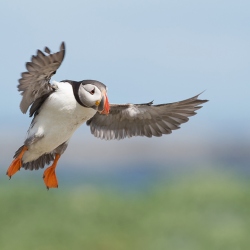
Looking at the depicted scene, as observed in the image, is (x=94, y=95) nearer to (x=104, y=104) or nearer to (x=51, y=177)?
(x=104, y=104)

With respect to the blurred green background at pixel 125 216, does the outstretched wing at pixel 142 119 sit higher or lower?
higher

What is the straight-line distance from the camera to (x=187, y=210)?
27906mm

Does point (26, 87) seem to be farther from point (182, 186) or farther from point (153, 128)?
point (182, 186)

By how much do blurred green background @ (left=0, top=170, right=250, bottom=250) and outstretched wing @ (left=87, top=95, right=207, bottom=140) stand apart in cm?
1257

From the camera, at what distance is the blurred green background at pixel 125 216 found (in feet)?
77.4

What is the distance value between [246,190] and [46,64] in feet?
76.5

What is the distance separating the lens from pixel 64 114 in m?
8.28

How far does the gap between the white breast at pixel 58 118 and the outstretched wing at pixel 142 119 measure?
4.19ft

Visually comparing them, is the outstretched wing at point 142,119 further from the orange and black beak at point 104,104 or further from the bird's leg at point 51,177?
the orange and black beak at point 104,104

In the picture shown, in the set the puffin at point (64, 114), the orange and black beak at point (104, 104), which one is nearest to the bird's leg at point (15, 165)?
the puffin at point (64, 114)

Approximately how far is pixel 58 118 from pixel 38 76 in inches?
18.6

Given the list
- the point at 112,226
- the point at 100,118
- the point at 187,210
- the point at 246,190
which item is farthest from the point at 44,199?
the point at 100,118

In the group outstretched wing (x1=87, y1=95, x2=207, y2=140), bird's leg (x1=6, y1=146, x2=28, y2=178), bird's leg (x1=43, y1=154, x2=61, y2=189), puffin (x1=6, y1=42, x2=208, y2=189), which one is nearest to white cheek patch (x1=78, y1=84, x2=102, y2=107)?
puffin (x1=6, y1=42, x2=208, y2=189)

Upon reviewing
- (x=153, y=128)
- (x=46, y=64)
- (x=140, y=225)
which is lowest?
(x=140, y=225)
